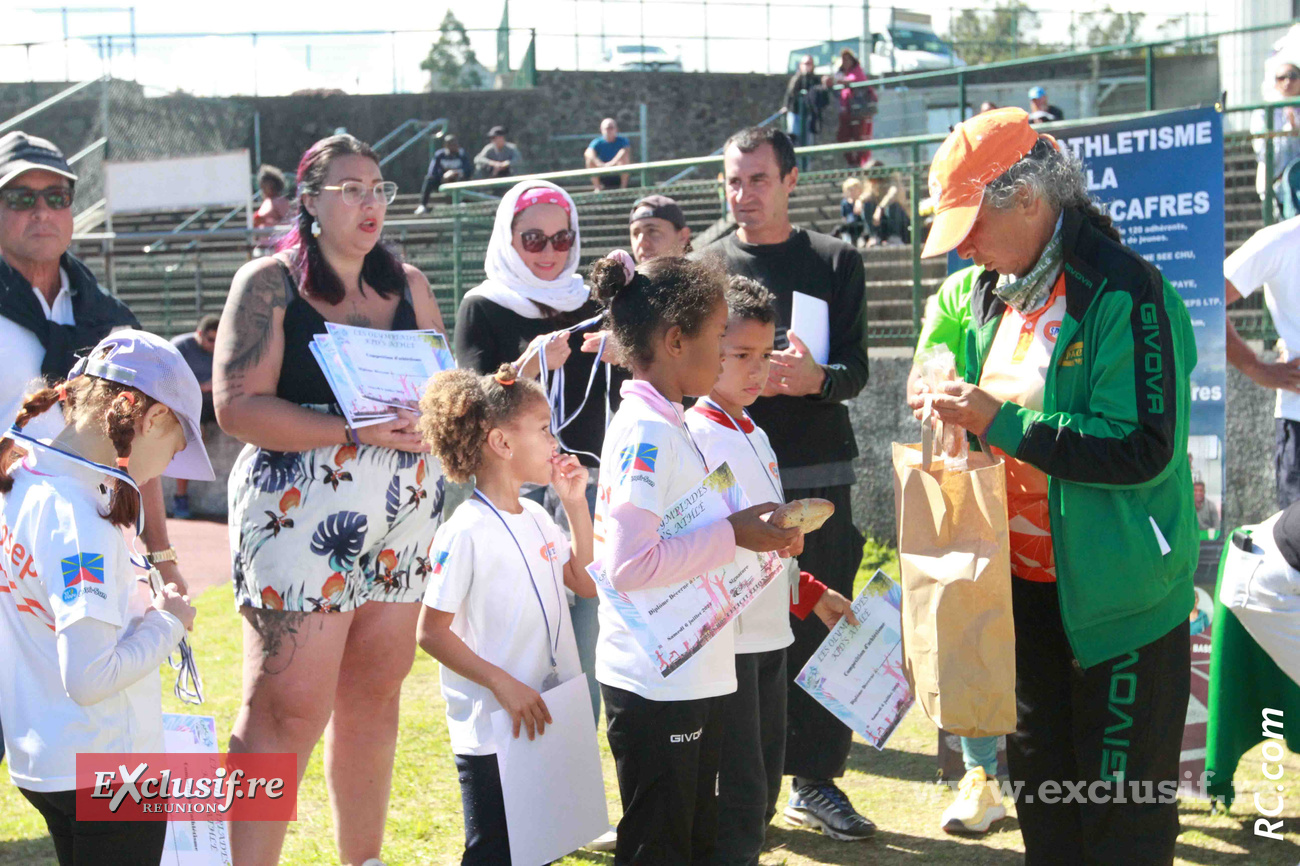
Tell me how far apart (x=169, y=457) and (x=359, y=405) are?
0.57 meters

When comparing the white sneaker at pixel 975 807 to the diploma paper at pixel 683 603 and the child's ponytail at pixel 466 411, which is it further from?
the child's ponytail at pixel 466 411

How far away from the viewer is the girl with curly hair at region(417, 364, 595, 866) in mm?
3148

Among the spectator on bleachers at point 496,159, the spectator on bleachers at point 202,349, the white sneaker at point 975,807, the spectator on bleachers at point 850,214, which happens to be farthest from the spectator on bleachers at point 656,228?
the spectator on bleachers at point 496,159

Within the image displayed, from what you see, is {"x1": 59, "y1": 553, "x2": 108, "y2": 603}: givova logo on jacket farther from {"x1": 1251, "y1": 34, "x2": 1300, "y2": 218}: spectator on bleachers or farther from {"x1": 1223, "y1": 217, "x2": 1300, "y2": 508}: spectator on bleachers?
{"x1": 1251, "y1": 34, "x2": 1300, "y2": 218}: spectator on bleachers

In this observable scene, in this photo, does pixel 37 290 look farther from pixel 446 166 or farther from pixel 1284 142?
pixel 446 166

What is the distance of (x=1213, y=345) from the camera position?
5020mm

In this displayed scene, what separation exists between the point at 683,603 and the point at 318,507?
43.7 inches

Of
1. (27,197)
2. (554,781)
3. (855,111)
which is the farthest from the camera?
(855,111)

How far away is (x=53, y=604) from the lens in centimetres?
254

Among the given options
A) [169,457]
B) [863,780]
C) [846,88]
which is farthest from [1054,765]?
[846,88]

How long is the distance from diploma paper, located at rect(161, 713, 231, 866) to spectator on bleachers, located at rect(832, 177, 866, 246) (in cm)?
764

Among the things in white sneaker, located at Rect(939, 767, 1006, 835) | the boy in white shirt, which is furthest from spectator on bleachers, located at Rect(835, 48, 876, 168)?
the boy in white shirt

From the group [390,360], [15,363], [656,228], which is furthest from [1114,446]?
[15,363]

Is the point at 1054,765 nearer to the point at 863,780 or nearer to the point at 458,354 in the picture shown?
the point at 863,780
